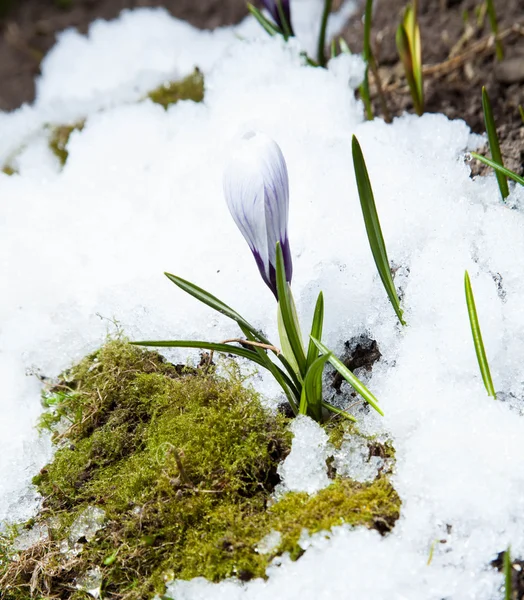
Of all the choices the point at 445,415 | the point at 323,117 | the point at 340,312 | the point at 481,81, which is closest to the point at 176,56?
the point at 323,117

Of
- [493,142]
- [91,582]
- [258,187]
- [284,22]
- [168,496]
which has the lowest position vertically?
[91,582]

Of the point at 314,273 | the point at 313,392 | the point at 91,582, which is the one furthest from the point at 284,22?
the point at 91,582

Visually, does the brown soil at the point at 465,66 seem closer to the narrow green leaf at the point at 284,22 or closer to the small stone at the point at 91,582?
the narrow green leaf at the point at 284,22

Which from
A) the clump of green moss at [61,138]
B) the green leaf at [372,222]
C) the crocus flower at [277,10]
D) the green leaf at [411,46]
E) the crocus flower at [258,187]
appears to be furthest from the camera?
the clump of green moss at [61,138]

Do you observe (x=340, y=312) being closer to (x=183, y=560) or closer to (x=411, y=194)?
(x=411, y=194)

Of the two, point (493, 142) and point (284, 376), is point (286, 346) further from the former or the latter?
point (493, 142)

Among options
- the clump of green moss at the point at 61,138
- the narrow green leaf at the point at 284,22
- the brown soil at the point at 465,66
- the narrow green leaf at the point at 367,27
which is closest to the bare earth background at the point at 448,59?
the brown soil at the point at 465,66

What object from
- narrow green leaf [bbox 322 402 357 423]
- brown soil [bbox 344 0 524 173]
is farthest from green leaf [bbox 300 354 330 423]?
brown soil [bbox 344 0 524 173]

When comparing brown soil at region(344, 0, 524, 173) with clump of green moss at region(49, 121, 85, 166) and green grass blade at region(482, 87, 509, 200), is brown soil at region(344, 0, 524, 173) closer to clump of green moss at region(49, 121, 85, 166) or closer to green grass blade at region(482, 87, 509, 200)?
green grass blade at region(482, 87, 509, 200)
